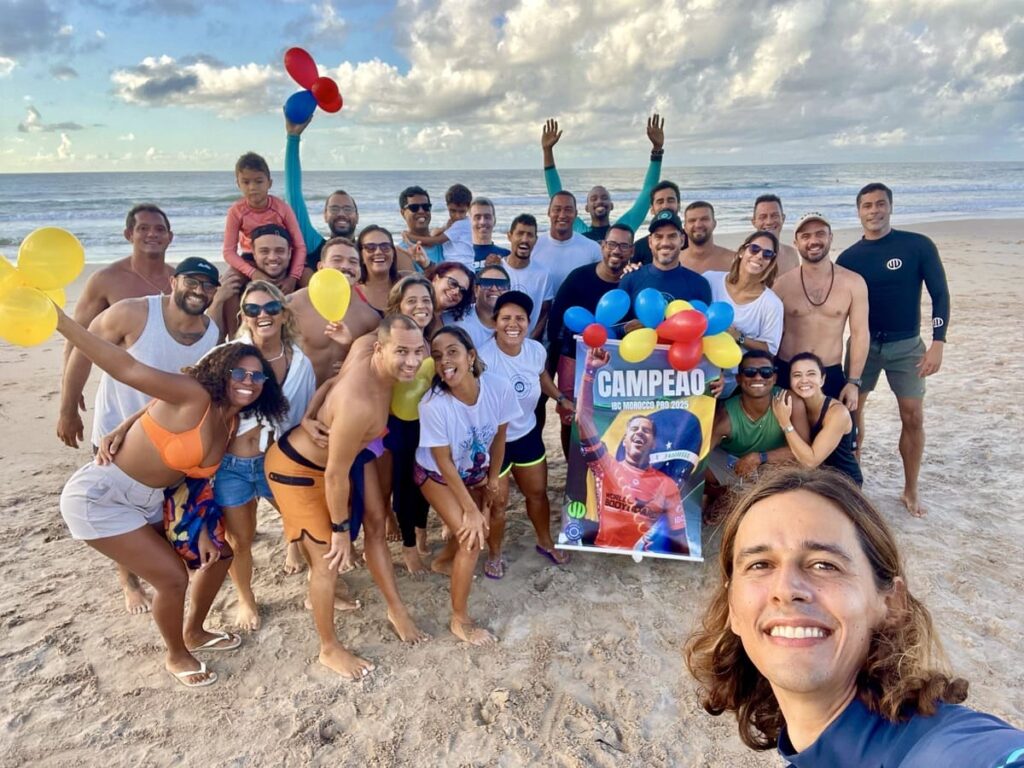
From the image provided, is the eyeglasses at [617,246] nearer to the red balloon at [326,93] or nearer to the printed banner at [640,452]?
the printed banner at [640,452]

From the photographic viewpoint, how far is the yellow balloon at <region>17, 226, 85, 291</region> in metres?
2.65

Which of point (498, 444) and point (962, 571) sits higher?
point (498, 444)

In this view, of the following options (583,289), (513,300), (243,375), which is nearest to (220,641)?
(243,375)

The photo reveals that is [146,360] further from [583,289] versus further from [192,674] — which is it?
[583,289]

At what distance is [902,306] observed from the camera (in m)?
4.92

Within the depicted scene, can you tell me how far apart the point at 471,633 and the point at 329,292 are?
217 cm

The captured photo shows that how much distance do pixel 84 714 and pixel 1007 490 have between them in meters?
6.67

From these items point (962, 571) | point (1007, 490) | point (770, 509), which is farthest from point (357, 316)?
point (1007, 490)

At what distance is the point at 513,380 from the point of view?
13.6 ft

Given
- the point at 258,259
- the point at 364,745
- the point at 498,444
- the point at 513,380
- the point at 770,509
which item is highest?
the point at 258,259

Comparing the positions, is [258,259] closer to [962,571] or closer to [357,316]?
[357,316]

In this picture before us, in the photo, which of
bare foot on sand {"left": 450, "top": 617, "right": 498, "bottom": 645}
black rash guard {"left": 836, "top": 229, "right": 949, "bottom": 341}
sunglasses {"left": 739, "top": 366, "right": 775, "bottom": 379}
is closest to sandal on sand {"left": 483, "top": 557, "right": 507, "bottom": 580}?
bare foot on sand {"left": 450, "top": 617, "right": 498, "bottom": 645}

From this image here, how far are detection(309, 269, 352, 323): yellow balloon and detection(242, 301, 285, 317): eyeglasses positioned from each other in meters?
0.21

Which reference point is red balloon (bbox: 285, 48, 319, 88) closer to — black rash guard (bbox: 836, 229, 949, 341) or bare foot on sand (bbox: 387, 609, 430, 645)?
bare foot on sand (bbox: 387, 609, 430, 645)
